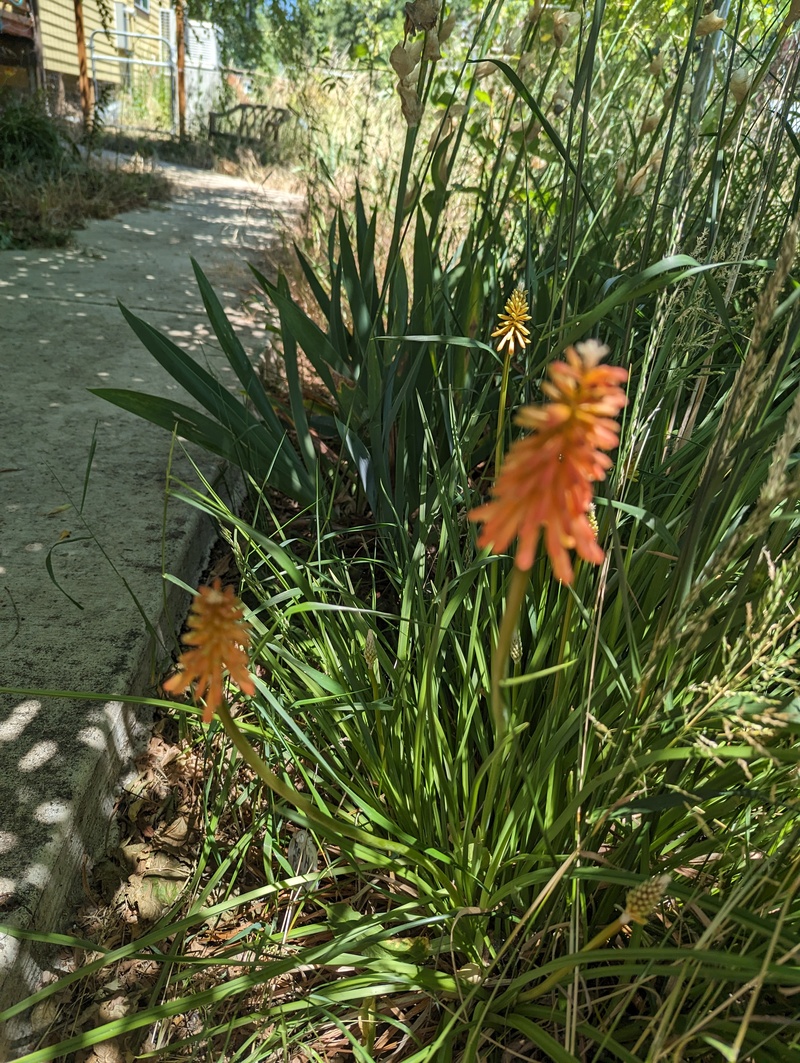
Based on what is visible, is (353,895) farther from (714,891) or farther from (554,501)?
(554,501)

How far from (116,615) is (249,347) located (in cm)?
212

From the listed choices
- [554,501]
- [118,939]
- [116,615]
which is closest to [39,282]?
[116,615]

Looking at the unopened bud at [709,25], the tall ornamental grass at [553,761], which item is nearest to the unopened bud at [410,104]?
the tall ornamental grass at [553,761]

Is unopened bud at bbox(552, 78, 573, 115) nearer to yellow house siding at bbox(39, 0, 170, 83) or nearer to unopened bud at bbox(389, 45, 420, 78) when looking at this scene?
unopened bud at bbox(389, 45, 420, 78)

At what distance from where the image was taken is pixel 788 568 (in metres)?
0.68

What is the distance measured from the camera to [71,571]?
1804 mm

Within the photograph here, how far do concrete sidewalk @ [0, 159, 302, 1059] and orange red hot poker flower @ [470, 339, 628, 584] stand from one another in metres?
1.01

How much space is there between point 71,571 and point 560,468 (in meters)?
1.65

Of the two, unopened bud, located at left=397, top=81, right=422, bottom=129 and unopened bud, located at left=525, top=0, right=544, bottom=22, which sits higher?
unopened bud, located at left=525, top=0, right=544, bottom=22

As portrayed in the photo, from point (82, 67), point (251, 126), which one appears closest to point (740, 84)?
point (82, 67)

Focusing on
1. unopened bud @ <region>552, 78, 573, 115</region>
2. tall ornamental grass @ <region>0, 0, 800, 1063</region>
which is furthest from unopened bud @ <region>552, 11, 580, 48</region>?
unopened bud @ <region>552, 78, 573, 115</region>

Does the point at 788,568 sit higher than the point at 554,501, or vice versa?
the point at 554,501

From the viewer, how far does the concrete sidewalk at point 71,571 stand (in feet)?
3.94

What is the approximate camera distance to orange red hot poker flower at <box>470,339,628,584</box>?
1.28ft
